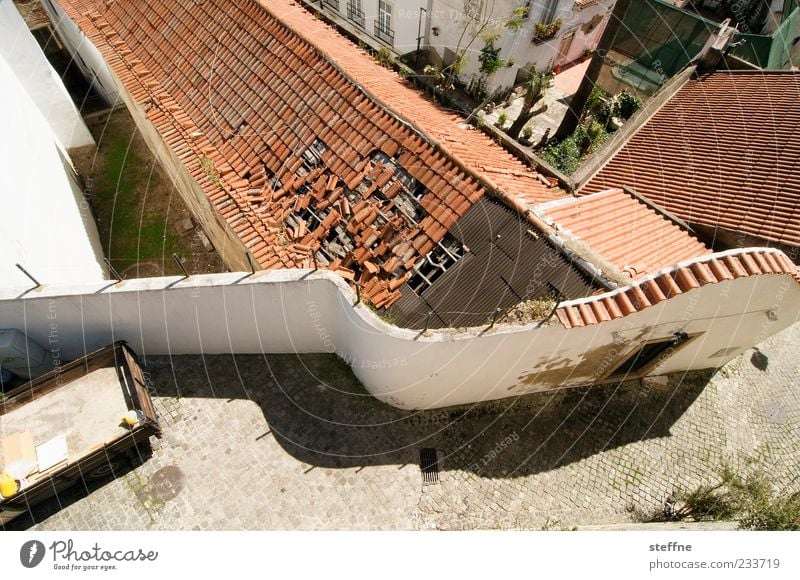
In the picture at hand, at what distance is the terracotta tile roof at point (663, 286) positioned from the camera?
8031 mm

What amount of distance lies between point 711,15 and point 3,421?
3671 cm

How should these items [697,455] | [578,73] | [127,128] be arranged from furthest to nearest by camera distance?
[578,73]
[127,128]
[697,455]

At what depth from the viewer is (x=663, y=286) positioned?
8133 millimetres

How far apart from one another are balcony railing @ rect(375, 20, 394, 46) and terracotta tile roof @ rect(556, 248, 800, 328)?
20.5 metres

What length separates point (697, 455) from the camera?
1266 cm

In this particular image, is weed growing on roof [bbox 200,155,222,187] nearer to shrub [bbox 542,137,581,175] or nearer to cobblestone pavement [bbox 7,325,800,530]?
cobblestone pavement [bbox 7,325,800,530]

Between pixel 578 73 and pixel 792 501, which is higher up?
pixel 578 73

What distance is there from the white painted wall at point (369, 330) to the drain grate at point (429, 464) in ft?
3.79

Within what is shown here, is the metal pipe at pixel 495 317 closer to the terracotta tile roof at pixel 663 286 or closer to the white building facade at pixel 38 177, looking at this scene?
the terracotta tile roof at pixel 663 286

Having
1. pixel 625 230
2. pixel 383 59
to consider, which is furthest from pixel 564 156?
pixel 625 230

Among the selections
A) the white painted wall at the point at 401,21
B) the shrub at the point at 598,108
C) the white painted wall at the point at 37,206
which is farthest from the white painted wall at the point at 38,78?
the shrub at the point at 598,108

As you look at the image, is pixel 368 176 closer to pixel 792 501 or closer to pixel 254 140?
pixel 254 140
